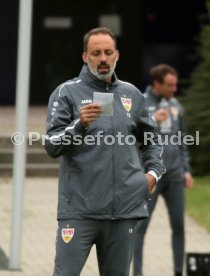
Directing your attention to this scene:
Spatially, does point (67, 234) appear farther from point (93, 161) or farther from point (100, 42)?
point (100, 42)

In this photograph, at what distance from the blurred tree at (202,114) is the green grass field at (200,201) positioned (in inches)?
11.5

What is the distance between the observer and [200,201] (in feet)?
50.8

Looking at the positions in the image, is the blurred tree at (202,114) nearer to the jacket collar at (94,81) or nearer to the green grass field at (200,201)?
the green grass field at (200,201)

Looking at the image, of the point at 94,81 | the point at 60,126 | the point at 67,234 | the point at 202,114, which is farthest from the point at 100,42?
the point at 202,114

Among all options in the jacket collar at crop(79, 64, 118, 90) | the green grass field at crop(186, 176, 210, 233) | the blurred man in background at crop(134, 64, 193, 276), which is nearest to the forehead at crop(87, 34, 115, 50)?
the jacket collar at crop(79, 64, 118, 90)

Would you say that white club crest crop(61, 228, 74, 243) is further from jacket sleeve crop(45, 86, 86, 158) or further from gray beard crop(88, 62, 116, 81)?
gray beard crop(88, 62, 116, 81)

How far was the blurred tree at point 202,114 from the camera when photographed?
1747cm

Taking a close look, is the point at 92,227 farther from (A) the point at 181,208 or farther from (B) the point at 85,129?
(A) the point at 181,208

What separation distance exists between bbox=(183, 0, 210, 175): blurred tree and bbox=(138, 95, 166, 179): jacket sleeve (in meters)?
10.0

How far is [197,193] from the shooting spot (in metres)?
16.1

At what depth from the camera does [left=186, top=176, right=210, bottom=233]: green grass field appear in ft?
47.0

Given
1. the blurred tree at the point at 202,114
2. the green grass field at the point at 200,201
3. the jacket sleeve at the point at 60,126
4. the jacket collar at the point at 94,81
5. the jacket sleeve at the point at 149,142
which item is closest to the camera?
the jacket sleeve at the point at 60,126

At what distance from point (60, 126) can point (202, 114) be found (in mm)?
10717

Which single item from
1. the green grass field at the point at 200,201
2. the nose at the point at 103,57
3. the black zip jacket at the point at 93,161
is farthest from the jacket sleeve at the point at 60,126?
the green grass field at the point at 200,201
